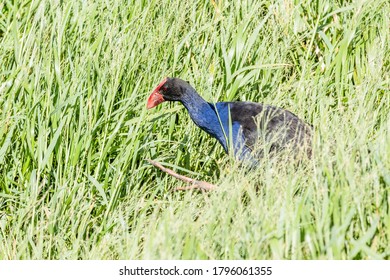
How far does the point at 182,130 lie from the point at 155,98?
0.33m

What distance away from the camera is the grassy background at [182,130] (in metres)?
2.92

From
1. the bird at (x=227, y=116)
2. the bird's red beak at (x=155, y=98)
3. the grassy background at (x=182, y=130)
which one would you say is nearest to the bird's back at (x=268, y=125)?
the bird at (x=227, y=116)

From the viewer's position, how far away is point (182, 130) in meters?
4.32

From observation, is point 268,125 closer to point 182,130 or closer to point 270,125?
point 270,125

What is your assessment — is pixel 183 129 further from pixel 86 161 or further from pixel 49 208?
pixel 49 208

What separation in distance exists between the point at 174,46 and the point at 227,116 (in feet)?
1.76

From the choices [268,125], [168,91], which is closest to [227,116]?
[268,125]

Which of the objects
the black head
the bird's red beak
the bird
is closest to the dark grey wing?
the bird

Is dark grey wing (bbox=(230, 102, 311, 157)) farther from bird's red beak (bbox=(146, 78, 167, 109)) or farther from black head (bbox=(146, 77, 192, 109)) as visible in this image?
bird's red beak (bbox=(146, 78, 167, 109))

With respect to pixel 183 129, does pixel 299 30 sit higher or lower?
higher

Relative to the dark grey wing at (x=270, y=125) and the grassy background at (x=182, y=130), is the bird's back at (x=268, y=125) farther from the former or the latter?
the grassy background at (x=182, y=130)

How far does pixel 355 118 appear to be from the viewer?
3436 mm

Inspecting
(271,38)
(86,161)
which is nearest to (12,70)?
(86,161)

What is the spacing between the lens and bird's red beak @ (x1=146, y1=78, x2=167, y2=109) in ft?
13.2
